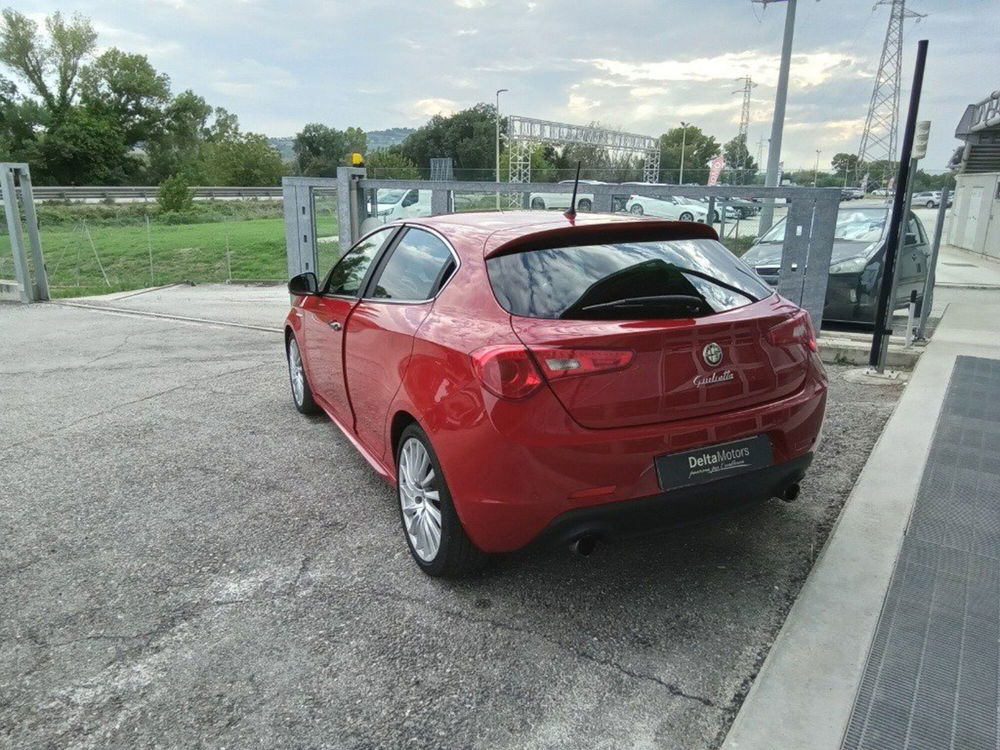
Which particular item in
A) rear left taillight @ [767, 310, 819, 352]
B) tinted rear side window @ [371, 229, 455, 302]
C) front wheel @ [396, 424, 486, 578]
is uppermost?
tinted rear side window @ [371, 229, 455, 302]

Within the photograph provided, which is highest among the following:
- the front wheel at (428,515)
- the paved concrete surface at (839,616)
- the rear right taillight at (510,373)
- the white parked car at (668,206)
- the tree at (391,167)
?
the tree at (391,167)

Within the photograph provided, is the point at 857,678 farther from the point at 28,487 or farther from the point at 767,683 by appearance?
the point at 28,487

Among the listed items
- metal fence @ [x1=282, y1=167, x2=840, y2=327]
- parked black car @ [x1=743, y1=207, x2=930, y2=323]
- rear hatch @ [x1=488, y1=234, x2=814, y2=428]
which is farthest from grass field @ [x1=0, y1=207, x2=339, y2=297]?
rear hatch @ [x1=488, y1=234, x2=814, y2=428]

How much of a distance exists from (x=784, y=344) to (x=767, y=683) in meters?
1.37

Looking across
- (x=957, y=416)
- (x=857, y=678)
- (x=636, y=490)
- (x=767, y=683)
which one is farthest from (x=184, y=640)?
(x=957, y=416)

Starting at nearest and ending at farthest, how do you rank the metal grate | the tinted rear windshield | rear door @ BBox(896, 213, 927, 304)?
the metal grate
the tinted rear windshield
rear door @ BBox(896, 213, 927, 304)

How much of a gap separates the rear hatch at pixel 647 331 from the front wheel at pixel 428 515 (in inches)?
28.2

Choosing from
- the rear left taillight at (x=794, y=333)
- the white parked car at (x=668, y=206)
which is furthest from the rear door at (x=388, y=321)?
the white parked car at (x=668, y=206)

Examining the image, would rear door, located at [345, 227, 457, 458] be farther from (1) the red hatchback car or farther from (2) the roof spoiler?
(2) the roof spoiler

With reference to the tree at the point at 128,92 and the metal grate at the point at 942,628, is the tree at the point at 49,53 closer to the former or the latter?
the tree at the point at 128,92

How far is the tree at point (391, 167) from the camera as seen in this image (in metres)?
30.8

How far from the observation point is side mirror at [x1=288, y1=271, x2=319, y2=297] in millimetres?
4914

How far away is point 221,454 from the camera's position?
15.9 ft

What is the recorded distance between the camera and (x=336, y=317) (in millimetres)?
4289
